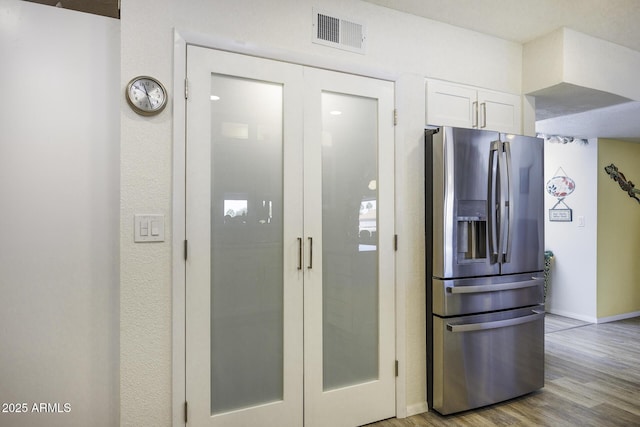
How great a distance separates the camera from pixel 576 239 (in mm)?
5188

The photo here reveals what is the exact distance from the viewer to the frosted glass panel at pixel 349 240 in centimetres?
230

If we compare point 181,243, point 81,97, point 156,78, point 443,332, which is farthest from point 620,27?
point 81,97

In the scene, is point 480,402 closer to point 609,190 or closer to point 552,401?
point 552,401

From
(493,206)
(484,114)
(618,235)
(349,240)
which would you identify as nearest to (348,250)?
(349,240)

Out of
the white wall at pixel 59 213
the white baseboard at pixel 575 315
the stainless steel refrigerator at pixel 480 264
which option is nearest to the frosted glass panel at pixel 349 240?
the stainless steel refrigerator at pixel 480 264

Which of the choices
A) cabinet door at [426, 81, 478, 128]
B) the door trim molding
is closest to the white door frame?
the door trim molding

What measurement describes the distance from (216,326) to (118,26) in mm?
1671

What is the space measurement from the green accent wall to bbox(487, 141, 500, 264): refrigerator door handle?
11.3 ft

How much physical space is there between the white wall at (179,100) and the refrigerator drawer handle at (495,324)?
230 millimetres

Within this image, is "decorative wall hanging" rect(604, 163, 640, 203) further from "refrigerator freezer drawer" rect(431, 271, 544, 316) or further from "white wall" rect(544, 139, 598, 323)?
"refrigerator freezer drawer" rect(431, 271, 544, 316)

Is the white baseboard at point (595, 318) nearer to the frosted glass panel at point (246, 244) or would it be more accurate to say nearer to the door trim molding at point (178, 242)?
the frosted glass panel at point (246, 244)

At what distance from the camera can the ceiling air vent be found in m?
2.27

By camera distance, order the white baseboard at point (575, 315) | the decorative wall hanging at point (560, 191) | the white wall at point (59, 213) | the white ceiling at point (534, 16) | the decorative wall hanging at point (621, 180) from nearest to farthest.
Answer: the white wall at point (59, 213) → the white ceiling at point (534, 16) → the white baseboard at point (575, 315) → the decorative wall hanging at point (621, 180) → the decorative wall hanging at point (560, 191)

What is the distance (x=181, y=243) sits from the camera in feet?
6.36
